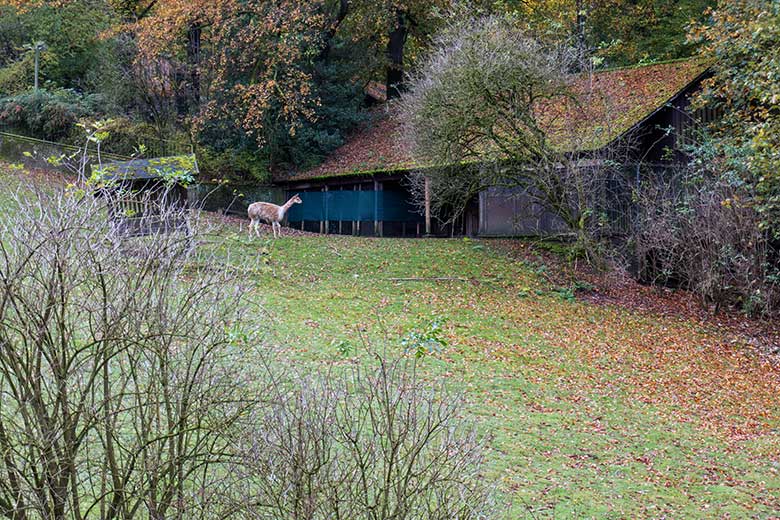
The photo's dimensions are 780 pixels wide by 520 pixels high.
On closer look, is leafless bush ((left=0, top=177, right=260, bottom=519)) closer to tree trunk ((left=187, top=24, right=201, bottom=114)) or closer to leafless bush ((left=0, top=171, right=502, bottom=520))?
leafless bush ((left=0, top=171, right=502, bottom=520))

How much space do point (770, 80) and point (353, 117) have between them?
19.4 meters

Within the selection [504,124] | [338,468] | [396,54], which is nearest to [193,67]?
[396,54]

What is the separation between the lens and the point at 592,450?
10.7 meters

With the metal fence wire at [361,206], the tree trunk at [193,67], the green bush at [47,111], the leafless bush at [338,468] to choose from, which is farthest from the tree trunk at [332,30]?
the leafless bush at [338,468]

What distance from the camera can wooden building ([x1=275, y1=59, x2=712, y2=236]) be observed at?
21375mm

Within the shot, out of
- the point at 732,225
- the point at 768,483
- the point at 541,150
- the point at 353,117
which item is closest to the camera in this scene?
the point at 768,483

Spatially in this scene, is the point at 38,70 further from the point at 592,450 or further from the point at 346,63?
the point at 592,450

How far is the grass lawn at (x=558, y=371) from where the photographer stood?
9555 millimetres

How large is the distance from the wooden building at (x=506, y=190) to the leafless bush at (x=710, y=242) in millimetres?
1903

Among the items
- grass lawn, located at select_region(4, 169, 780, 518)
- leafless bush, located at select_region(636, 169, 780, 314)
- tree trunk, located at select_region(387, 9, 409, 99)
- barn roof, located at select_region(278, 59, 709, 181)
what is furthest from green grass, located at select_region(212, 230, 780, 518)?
tree trunk, located at select_region(387, 9, 409, 99)

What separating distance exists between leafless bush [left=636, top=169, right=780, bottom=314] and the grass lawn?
63.0 inches

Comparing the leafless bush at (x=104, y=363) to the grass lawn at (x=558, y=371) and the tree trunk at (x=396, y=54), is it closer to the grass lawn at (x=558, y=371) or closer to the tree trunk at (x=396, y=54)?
the grass lawn at (x=558, y=371)

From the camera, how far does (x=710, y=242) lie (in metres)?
19.4

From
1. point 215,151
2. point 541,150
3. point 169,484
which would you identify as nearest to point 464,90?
point 541,150
